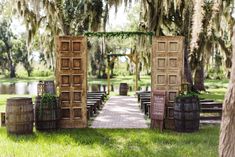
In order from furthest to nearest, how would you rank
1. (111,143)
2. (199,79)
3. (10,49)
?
(10,49) → (199,79) → (111,143)

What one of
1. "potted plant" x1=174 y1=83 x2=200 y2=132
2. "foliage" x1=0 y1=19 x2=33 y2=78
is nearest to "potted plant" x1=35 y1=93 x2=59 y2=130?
"potted plant" x1=174 y1=83 x2=200 y2=132

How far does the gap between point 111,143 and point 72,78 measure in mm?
2715

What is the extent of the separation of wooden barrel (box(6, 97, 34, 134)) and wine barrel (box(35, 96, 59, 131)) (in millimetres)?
454

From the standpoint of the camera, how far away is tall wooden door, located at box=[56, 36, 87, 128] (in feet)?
36.8

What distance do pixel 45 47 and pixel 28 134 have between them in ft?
54.2

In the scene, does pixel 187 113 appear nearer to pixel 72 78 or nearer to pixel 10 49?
pixel 72 78

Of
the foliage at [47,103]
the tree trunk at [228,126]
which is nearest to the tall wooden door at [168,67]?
the foliage at [47,103]

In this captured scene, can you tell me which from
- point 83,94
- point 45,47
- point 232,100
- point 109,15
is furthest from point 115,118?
point 45,47

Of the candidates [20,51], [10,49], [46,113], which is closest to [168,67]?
[46,113]

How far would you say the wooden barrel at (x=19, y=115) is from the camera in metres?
9.86

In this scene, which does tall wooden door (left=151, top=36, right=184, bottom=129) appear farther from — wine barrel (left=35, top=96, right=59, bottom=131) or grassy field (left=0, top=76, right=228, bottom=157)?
wine barrel (left=35, top=96, right=59, bottom=131)

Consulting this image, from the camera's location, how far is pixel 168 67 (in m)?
11.2

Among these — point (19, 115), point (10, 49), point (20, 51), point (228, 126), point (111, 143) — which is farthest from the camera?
point (20, 51)

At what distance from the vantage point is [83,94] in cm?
1130
